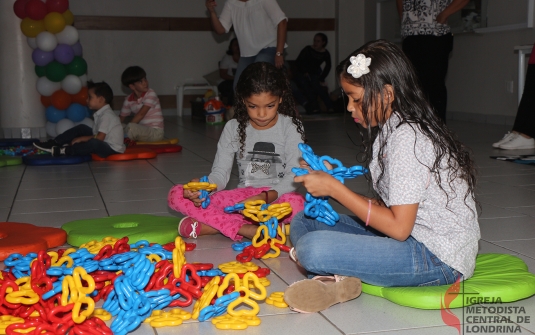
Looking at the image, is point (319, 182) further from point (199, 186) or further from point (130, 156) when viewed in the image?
point (130, 156)

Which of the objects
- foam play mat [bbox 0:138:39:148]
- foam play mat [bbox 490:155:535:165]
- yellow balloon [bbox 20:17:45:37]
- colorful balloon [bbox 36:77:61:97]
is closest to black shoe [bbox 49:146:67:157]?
foam play mat [bbox 0:138:39:148]

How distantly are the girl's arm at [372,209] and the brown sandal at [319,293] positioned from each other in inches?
7.8

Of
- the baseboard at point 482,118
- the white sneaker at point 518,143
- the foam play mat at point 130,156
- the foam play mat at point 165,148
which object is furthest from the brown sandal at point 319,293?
the baseboard at point 482,118

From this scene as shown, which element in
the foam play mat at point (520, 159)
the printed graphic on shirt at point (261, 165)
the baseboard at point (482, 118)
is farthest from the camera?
the baseboard at point (482, 118)

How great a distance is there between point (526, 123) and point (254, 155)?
3.40 meters

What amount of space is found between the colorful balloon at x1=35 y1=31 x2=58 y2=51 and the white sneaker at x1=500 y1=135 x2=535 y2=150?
4605 mm

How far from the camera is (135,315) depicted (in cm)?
171

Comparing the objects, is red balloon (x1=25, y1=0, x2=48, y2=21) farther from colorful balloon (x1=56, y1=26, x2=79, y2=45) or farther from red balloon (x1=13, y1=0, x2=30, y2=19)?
colorful balloon (x1=56, y1=26, x2=79, y2=45)

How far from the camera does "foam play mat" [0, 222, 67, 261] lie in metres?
2.42

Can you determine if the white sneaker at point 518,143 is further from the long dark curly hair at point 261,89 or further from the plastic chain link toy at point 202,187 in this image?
the plastic chain link toy at point 202,187

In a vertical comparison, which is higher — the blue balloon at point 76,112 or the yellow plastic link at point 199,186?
the blue balloon at point 76,112

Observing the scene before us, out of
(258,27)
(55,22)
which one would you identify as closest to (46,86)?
(55,22)

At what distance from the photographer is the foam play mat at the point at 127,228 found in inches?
104

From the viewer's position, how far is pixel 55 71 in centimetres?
677
